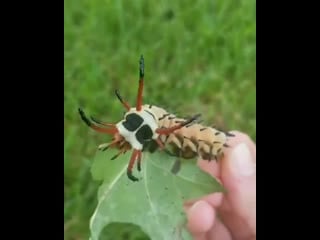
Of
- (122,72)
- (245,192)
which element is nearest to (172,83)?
(122,72)

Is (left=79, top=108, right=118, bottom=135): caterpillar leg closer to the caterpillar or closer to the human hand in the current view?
the caterpillar

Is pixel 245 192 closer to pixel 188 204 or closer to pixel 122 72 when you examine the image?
pixel 188 204

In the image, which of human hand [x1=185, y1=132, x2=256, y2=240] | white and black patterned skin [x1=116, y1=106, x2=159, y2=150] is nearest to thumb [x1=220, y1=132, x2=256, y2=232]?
human hand [x1=185, y1=132, x2=256, y2=240]

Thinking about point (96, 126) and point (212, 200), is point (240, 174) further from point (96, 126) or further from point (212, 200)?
point (96, 126)

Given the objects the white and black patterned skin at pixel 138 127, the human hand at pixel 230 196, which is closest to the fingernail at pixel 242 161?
the human hand at pixel 230 196

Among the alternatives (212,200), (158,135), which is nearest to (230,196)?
(212,200)
